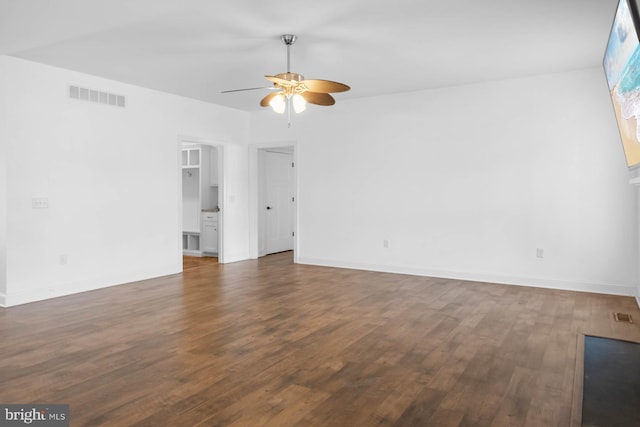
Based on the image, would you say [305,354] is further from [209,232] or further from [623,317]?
[209,232]

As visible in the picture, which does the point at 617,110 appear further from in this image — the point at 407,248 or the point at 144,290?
the point at 144,290

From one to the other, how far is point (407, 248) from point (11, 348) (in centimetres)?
490

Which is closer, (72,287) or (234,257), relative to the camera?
(72,287)

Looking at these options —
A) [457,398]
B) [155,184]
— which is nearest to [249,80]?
[155,184]

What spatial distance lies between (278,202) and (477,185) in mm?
4175

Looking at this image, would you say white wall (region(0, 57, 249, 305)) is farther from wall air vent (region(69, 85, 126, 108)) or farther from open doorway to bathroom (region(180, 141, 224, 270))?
open doorway to bathroom (region(180, 141, 224, 270))

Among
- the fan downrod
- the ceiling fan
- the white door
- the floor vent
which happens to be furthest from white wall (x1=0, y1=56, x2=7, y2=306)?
the floor vent

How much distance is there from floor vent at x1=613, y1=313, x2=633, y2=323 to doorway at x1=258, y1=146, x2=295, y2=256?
211 inches

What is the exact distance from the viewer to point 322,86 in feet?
13.6

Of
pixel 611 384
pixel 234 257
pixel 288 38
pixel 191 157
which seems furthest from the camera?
pixel 191 157

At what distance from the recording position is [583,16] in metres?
3.69

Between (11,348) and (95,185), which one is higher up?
(95,185)

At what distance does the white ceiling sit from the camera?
3490mm

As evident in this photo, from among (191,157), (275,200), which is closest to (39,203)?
(191,157)
